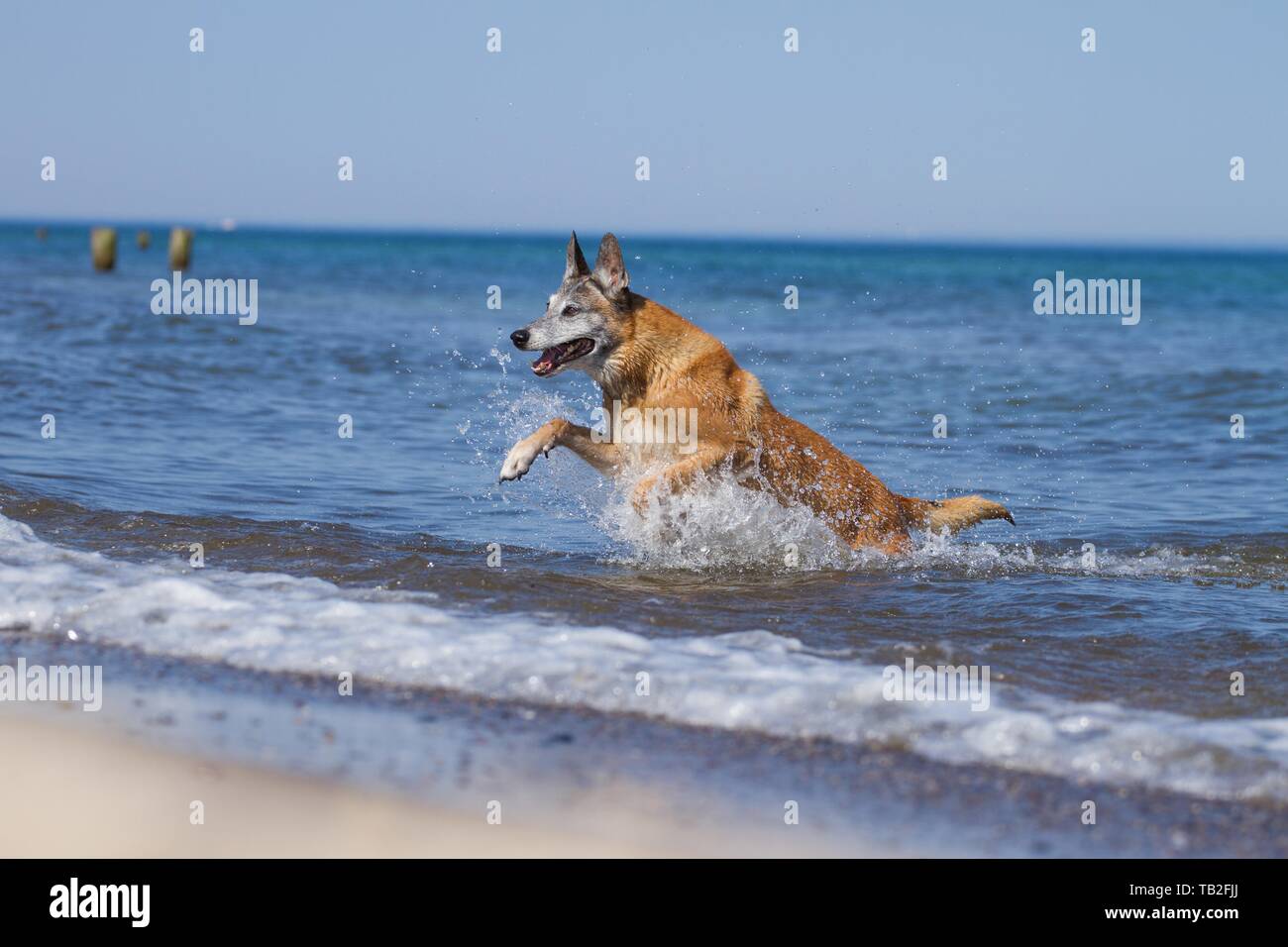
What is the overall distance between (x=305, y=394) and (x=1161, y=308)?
26365 mm

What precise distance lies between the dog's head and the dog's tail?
80.0 inches

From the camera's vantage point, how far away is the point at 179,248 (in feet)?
145

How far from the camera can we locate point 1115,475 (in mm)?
12344

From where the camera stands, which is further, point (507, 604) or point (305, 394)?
point (305, 394)

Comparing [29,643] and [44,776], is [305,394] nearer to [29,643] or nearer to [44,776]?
[29,643]

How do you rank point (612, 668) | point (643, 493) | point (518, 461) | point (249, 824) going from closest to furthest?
point (249, 824)
point (612, 668)
point (518, 461)
point (643, 493)

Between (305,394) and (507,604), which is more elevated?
(305,394)

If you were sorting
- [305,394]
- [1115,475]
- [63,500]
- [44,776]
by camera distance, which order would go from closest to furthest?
[44,776] < [63,500] < [1115,475] < [305,394]

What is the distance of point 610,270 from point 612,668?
3.18 m

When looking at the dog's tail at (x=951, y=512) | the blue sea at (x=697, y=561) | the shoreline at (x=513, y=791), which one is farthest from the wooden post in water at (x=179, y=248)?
the shoreline at (x=513, y=791)

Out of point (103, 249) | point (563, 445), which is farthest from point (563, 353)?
point (103, 249)

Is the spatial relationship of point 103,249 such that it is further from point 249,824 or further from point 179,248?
point 249,824
